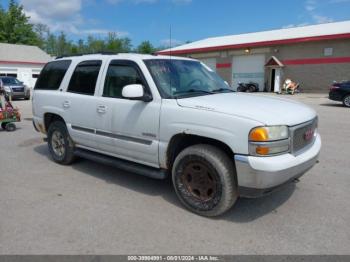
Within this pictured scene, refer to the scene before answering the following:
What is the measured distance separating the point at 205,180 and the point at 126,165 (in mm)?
1365

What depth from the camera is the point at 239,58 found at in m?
33.8

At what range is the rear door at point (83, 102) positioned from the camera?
528cm

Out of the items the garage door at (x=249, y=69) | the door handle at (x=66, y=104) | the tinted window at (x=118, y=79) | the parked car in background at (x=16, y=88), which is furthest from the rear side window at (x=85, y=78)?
the garage door at (x=249, y=69)

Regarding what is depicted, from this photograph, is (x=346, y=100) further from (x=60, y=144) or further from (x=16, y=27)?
(x=16, y=27)

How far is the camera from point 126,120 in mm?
4676

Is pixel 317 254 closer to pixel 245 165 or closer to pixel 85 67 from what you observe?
pixel 245 165

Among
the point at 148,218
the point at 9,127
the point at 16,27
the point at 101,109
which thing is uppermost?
the point at 16,27

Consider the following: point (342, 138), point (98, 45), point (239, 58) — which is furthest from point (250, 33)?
point (98, 45)

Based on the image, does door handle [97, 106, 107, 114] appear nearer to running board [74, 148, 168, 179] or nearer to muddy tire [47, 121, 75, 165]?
running board [74, 148, 168, 179]

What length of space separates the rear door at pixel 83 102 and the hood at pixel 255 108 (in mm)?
1766

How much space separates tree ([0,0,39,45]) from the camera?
211 feet

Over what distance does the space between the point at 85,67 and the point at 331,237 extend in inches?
172

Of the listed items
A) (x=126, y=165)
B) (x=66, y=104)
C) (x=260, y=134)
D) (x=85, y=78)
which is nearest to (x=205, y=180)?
(x=260, y=134)

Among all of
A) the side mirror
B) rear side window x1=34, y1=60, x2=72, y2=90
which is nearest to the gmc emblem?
the side mirror
